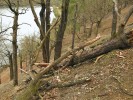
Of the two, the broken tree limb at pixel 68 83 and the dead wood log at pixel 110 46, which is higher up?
the dead wood log at pixel 110 46

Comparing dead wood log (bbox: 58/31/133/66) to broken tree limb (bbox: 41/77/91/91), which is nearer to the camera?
broken tree limb (bbox: 41/77/91/91)

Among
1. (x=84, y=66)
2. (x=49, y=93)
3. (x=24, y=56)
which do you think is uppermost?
(x=84, y=66)

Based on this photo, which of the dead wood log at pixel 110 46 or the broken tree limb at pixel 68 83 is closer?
the broken tree limb at pixel 68 83

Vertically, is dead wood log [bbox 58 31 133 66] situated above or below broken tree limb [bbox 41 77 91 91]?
above

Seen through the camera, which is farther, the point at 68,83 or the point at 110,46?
the point at 110,46

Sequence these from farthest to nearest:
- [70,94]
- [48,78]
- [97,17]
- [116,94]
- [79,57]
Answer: [97,17] < [79,57] < [48,78] < [70,94] < [116,94]

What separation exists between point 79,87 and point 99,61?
163 cm

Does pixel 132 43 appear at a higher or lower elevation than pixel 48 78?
higher

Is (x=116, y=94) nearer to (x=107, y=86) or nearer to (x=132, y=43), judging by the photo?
(x=107, y=86)

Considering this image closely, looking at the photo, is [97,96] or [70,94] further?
[70,94]

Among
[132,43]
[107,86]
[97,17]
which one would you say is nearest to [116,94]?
[107,86]

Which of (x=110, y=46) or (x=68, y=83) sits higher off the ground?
(x=110, y=46)

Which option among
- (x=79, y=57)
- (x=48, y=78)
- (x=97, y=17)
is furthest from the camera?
(x=97, y=17)

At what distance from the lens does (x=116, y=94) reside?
8.12 m
